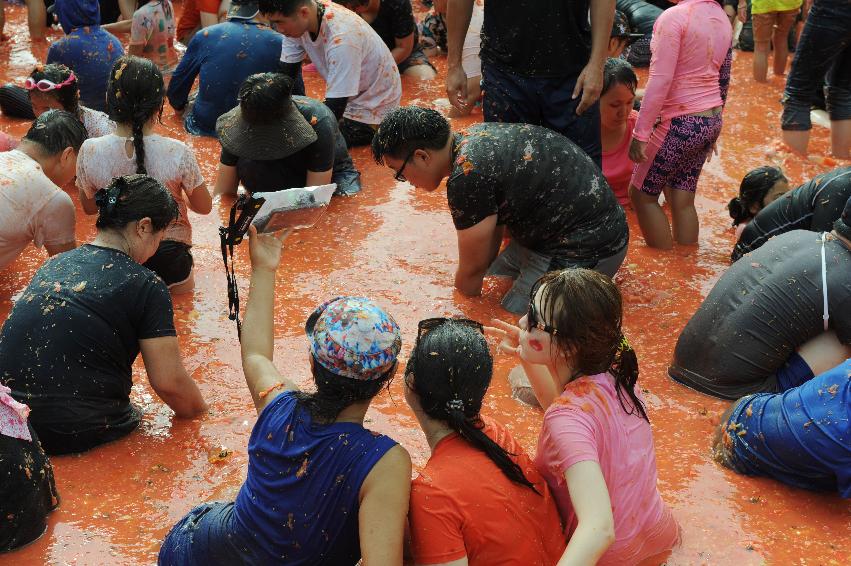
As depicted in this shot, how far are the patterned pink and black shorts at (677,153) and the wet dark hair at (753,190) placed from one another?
0.26m

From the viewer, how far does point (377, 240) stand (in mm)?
5262

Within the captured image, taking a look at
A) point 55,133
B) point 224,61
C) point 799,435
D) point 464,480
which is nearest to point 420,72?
point 224,61

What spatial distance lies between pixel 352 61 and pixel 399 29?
65.1 inches

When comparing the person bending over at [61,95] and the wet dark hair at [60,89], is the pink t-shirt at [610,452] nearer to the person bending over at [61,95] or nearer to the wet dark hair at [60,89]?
the person bending over at [61,95]

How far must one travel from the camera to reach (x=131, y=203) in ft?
11.1

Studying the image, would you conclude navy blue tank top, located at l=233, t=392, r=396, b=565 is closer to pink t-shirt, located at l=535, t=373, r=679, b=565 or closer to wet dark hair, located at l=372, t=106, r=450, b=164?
pink t-shirt, located at l=535, t=373, r=679, b=565

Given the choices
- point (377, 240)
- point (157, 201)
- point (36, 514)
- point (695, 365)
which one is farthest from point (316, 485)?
point (377, 240)

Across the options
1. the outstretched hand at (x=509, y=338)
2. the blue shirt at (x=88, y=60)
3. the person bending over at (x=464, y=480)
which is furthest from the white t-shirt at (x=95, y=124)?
the person bending over at (x=464, y=480)

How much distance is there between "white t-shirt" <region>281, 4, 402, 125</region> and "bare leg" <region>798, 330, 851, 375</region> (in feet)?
10.9

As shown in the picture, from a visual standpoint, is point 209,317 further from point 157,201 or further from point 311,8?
point 311,8

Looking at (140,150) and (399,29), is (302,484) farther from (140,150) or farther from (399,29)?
(399,29)

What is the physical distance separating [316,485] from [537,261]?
2.35m

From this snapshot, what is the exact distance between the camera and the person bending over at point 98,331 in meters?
3.25

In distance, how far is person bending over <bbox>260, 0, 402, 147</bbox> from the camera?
19.7 ft
